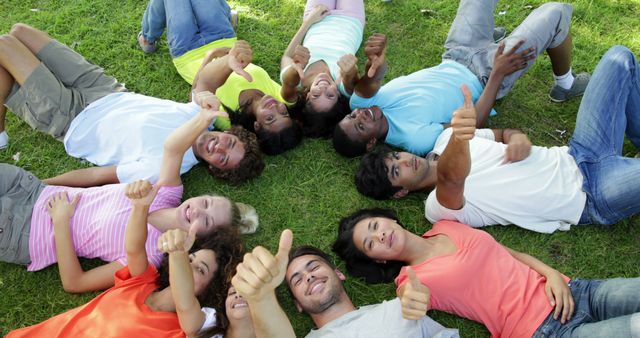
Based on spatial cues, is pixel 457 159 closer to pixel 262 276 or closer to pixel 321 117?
pixel 262 276

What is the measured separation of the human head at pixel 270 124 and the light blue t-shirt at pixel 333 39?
72cm

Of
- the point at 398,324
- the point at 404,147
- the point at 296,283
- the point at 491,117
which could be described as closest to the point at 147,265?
the point at 296,283

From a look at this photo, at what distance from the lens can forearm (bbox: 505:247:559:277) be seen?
3.43 metres

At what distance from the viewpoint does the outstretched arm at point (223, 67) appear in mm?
4273

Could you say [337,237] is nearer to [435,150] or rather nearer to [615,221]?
[435,150]

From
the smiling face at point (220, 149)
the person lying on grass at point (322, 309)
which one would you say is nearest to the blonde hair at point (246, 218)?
the smiling face at point (220, 149)

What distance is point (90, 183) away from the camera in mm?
4219

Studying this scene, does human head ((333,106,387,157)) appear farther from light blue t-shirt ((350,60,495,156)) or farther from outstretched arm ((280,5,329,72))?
outstretched arm ((280,5,329,72))

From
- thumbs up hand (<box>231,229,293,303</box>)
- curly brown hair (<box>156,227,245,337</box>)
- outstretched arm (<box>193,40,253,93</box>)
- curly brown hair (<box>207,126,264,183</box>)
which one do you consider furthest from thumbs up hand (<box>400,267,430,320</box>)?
outstretched arm (<box>193,40,253,93</box>)

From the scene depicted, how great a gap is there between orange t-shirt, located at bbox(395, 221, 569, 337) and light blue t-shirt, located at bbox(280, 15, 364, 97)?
2.30m

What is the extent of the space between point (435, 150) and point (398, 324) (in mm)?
1654

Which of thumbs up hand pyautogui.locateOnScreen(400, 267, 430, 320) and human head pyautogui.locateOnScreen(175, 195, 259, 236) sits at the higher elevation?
thumbs up hand pyautogui.locateOnScreen(400, 267, 430, 320)

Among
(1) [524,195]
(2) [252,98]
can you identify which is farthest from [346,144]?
(1) [524,195]

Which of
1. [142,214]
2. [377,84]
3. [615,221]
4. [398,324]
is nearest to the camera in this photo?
[398,324]
